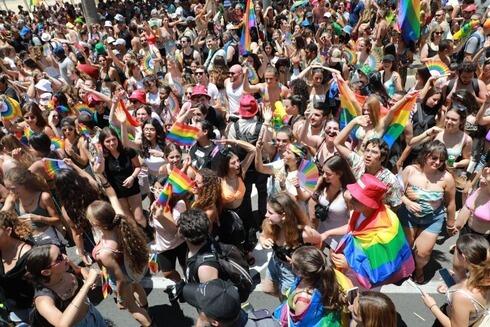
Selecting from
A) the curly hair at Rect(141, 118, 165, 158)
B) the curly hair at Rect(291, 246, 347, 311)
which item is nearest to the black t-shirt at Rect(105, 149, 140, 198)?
the curly hair at Rect(141, 118, 165, 158)

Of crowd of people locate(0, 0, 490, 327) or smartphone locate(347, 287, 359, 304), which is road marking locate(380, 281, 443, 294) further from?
smartphone locate(347, 287, 359, 304)

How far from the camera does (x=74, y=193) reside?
14.5 feet

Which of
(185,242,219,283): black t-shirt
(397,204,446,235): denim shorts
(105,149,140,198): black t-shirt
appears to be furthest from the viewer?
(105,149,140,198): black t-shirt

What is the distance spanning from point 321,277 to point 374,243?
718mm

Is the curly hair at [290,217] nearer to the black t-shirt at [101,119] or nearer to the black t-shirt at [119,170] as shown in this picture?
the black t-shirt at [119,170]

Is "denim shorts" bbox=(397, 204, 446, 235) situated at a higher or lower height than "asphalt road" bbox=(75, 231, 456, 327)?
higher

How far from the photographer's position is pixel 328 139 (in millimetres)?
4781

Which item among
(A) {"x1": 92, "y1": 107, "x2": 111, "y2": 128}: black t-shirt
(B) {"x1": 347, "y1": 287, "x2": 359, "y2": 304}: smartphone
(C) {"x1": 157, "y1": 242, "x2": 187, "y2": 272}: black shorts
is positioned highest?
(B) {"x1": 347, "y1": 287, "x2": 359, "y2": 304}: smartphone

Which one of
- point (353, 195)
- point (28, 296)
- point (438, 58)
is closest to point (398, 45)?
point (438, 58)

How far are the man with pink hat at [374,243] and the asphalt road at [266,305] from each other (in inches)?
35.9

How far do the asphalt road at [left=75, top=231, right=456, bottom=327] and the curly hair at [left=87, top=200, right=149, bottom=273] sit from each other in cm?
103

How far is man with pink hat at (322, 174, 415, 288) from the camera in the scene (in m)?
3.32

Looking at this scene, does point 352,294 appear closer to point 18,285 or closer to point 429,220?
point 429,220

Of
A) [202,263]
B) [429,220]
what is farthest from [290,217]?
[429,220]
